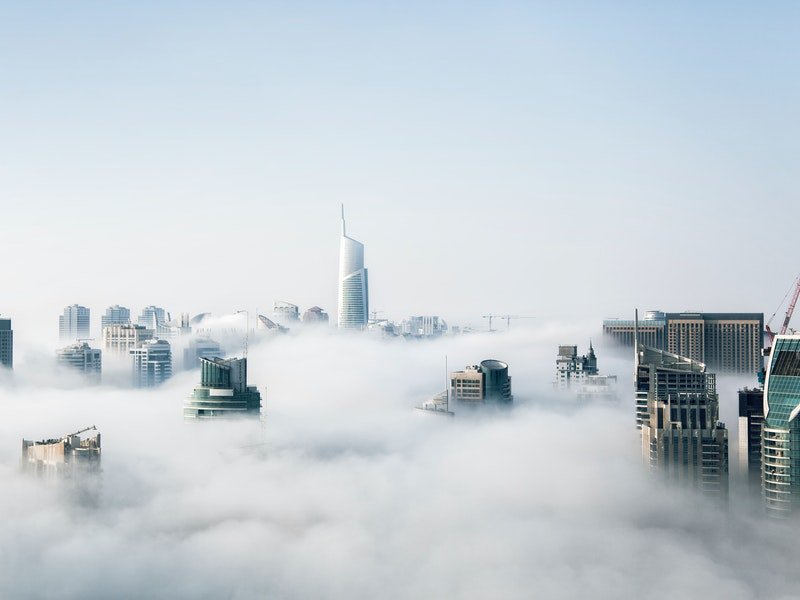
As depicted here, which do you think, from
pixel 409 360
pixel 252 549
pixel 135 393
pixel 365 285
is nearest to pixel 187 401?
pixel 252 549

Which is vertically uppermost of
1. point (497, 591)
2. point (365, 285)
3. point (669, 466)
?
point (365, 285)

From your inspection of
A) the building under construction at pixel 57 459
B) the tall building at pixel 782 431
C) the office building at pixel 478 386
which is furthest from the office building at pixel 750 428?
the building under construction at pixel 57 459

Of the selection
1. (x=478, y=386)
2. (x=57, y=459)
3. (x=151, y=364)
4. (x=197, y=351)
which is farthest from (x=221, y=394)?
(x=197, y=351)

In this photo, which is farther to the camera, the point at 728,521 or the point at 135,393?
the point at 135,393

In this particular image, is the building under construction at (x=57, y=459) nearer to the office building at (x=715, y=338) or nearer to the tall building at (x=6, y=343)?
the tall building at (x=6, y=343)

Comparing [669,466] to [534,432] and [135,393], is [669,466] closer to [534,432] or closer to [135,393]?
[534,432]

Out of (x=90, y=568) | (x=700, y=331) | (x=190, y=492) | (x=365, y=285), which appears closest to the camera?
(x=90, y=568)
